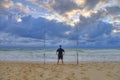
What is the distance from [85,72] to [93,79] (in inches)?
68.9

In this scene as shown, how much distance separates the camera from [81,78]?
1277cm

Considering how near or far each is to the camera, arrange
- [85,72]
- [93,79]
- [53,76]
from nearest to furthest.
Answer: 1. [93,79]
2. [53,76]
3. [85,72]

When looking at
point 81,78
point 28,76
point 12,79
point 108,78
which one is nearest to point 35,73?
point 28,76

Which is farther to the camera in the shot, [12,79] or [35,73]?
[35,73]

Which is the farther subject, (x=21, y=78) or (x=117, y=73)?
(x=117, y=73)

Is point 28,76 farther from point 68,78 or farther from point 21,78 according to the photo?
point 68,78

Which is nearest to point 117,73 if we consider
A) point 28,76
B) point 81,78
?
point 81,78

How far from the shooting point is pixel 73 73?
45.9ft

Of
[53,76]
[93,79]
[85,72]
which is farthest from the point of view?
[85,72]

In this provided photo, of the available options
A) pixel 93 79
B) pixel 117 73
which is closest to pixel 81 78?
pixel 93 79

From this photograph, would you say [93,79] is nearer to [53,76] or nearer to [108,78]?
[108,78]

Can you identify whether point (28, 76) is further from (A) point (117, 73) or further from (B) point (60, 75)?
(A) point (117, 73)

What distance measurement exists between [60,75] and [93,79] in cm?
208

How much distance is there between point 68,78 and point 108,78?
2234 mm
